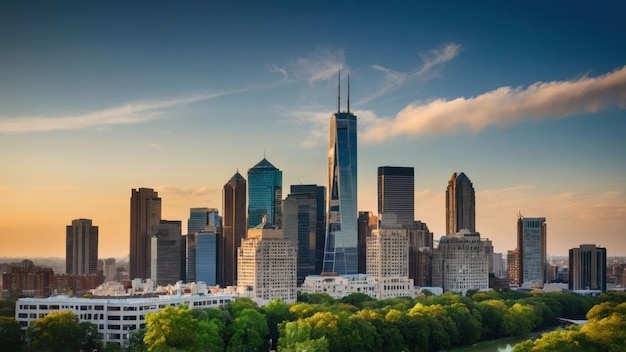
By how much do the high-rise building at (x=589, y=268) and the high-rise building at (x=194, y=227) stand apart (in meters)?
22.6

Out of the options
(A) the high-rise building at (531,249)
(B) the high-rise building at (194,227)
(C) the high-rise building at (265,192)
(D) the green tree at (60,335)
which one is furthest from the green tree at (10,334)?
(A) the high-rise building at (531,249)

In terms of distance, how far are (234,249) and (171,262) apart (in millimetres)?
3945

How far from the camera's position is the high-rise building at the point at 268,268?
43.5m

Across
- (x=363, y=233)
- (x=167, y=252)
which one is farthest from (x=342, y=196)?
(x=167, y=252)

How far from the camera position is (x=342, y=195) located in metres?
59.3

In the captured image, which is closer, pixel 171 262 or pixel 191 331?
pixel 191 331

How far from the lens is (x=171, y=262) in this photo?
191ft

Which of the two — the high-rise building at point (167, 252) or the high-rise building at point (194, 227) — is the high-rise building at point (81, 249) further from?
the high-rise building at point (194, 227)

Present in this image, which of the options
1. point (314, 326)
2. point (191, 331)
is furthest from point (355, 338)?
point (191, 331)

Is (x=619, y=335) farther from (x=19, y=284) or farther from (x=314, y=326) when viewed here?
(x=19, y=284)

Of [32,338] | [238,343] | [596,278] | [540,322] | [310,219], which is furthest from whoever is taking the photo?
[310,219]

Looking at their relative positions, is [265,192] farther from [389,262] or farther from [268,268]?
[268,268]

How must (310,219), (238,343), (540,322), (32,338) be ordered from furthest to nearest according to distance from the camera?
1. (310,219)
2. (540,322)
3. (238,343)
4. (32,338)

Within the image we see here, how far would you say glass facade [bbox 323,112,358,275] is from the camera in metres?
59.2
